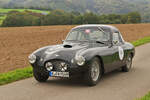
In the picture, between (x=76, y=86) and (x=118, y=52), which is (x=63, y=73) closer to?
(x=76, y=86)

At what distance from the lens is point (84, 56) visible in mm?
6516

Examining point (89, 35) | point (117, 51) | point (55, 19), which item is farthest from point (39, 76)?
point (55, 19)

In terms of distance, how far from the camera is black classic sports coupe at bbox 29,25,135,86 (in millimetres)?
6508

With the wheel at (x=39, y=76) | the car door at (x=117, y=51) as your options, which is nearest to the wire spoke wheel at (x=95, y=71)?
the car door at (x=117, y=51)

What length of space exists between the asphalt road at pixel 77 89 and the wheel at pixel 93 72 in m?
0.15

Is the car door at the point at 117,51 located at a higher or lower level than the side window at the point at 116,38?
lower

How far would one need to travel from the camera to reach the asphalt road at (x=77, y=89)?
572cm

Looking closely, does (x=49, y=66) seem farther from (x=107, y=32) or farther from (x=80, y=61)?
(x=107, y=32)

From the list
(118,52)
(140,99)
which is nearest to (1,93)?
(140,99)

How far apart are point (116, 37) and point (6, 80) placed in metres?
3.67

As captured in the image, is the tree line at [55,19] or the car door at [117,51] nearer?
the car door at [117,51]

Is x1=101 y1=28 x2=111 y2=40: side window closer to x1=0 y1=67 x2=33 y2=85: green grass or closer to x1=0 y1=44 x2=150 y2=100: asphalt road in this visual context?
x1=0 y1=44 x2=150 y2=100: asphalt road

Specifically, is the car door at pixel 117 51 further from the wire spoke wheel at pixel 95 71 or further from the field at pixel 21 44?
the field at pixel 21 44

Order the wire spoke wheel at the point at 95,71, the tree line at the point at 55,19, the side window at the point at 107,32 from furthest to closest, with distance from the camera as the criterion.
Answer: the tree line at the point at 55,19 < the side window at the point at 107,32 < the wire spoke wheel at the point at 95,71
